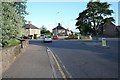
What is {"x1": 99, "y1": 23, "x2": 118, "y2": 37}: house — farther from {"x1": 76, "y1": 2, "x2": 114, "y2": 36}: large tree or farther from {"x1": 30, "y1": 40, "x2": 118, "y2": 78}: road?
{"x1": 30, "y1": 40, "x2": 118, "y2": 78}: road

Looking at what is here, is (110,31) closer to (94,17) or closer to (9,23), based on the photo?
(94,17)

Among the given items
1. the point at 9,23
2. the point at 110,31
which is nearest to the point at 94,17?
the point at 110,31

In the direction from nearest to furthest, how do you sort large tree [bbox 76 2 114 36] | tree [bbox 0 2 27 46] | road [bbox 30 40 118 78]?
road [bbox 30 40 118 78] → tree [bbox 0 2 27 46] → large tree [bbox 76 2 114 36]

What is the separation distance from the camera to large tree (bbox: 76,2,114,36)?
3482 inches

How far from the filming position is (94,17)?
3506 inches

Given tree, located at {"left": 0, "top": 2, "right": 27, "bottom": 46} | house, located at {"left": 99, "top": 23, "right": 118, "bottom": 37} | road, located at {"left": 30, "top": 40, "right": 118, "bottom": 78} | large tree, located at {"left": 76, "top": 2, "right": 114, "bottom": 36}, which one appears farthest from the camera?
house, located at {"left": 99, "top": 23, "right": 118, "bottom": 37}

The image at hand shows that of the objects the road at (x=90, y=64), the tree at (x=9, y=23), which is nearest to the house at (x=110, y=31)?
the road at (x=90, y=64)

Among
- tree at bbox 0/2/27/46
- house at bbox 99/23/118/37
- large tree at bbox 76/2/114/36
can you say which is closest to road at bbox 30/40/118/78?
tree at bbox 0/2/27/46

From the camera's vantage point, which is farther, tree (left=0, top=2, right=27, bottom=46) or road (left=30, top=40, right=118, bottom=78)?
tree (left=0, top=2, right=27, bottom=46)

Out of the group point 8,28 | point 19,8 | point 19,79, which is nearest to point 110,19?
point 19,8

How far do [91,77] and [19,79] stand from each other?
2753mm

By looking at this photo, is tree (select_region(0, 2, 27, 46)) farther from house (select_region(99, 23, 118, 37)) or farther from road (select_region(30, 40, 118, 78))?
house (select_region(99, 23, 118, 37))

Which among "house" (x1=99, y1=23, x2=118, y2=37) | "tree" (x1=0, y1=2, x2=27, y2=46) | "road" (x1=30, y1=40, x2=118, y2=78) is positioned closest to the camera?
"road" (x1=30, y1=40, x2=118, y2=78)

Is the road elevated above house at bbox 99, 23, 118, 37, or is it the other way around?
house at bbox 99, 23, 118, 37
